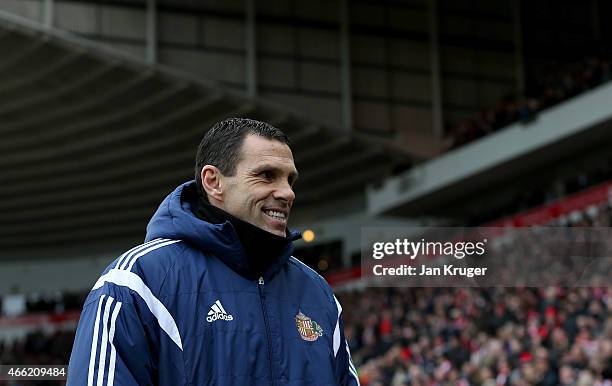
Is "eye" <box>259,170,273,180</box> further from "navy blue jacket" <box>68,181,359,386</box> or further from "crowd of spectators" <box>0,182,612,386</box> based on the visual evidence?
"crowd of spectators" <box>0,182,612,386</box>

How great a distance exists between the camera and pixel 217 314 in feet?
8.68

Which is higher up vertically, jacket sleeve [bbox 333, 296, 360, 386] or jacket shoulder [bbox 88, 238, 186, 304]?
jacket shoulder [bbox 88, 238, 186, 304]

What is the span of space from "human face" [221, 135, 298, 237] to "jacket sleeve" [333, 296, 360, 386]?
39cm

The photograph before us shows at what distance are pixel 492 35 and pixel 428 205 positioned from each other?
576 centimetres

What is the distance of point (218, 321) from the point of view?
2.64m

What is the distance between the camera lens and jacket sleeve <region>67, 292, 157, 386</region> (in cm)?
250

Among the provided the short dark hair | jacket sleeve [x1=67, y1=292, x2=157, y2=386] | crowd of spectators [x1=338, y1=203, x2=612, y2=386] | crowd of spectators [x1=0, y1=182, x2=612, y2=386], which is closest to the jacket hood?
the short dark hair

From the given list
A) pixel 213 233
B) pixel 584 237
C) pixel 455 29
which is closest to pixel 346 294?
pixel 455 29

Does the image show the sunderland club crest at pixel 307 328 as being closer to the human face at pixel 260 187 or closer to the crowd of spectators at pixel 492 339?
the human face at pixel 260 187

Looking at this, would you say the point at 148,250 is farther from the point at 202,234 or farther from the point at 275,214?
the point at 275,214

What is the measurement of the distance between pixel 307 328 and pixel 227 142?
53 centimetres

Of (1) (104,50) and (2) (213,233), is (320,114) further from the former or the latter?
(2) (213,233)

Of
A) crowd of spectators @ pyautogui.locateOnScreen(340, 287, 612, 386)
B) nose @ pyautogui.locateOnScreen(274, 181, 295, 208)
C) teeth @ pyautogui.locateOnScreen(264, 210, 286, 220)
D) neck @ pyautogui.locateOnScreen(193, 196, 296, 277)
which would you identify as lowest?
neck @ pyautogui.locateOnScreen(193, 196, 296, 277)

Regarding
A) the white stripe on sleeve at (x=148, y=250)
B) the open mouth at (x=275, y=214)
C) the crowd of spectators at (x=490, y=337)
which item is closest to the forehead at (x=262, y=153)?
the open mouth at (x=275, y=214)
